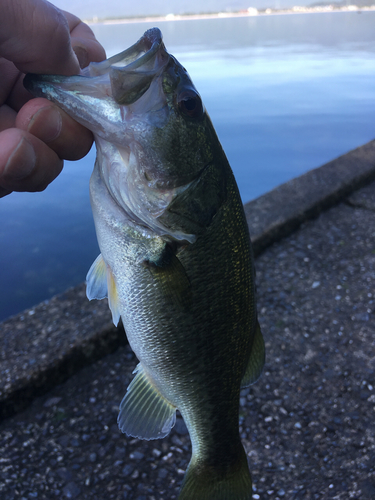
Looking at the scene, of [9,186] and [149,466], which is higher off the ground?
[9,186]

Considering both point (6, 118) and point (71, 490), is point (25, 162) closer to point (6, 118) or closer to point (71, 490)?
point (6, 118)

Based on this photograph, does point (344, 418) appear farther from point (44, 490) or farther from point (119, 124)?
point (119, 124)

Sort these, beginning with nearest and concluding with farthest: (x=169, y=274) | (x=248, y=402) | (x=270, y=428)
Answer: (x=169, y=274), (x=270, y=428), (x=248, y=402)

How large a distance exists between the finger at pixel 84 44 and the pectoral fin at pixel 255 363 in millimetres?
1179

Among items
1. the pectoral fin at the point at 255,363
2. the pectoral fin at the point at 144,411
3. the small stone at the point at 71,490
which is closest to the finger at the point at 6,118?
the pectoral fin at the point at 144,411

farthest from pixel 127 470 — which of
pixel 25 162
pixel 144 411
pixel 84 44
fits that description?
pixel 84 44

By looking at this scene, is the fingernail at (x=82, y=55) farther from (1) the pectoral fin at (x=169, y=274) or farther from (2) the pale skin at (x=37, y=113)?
(1) the pectoral fin at (x=169, y=274)

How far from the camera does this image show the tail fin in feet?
4.75

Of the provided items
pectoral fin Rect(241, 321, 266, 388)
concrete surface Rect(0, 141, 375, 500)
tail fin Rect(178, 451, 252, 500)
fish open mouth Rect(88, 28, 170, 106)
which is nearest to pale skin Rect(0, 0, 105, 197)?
fish open mouth Rect(88, 28, 170, 106)

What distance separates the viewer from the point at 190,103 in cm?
118

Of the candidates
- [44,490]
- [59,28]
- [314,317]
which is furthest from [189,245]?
[314,317]

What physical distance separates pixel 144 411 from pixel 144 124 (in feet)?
3.17

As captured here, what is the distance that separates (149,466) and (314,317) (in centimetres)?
148

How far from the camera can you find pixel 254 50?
17812 mm
